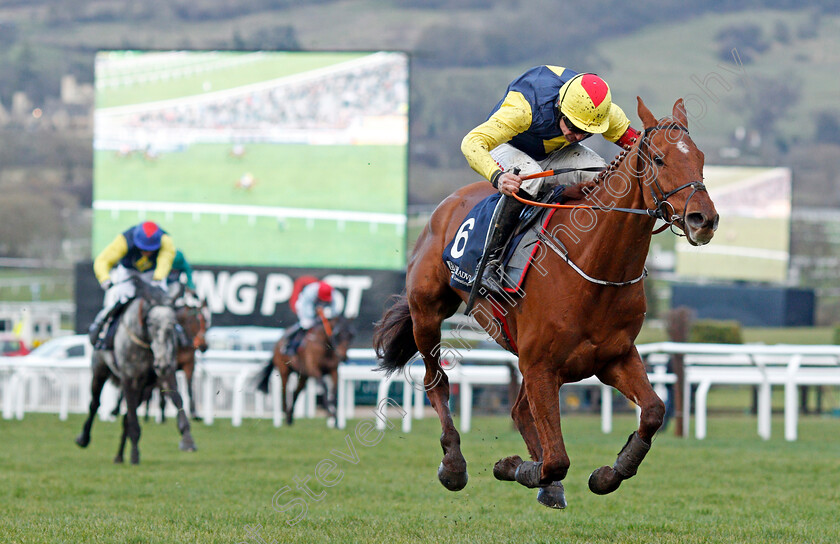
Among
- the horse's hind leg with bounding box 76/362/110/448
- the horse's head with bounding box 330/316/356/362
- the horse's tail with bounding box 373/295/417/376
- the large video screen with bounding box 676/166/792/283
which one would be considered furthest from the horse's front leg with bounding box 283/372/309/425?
the large video screen with bounding box 676/166/792/283

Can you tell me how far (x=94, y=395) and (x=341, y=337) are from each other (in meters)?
3.94

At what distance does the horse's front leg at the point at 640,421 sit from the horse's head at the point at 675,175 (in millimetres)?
687

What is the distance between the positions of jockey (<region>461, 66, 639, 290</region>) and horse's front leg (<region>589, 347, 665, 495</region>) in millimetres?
641

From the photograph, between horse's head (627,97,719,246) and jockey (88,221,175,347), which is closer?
horse's head (627,97,719,246)

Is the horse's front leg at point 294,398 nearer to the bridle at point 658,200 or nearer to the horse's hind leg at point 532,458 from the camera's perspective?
the horse's hind leg at point 532,458

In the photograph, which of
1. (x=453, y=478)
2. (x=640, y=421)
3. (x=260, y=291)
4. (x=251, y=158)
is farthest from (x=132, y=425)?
(x=251, y=158)

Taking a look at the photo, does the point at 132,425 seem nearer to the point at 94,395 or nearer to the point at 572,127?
the point at 94,395

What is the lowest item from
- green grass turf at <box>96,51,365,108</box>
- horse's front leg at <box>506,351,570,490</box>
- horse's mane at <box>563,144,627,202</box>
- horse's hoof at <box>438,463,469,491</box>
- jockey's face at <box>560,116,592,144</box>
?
horse's hoof at <box>438,463,469,491</box>

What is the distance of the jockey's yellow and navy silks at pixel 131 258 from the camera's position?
8.09 meters

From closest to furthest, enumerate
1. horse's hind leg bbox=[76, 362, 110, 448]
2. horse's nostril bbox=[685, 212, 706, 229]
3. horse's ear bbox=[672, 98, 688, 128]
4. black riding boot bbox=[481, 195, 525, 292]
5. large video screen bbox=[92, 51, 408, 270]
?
horse's nostril bbox=[685, 212, 706, 229] → horse's ear bbox=[672, 98, 688, 128] → black riding boot bbox=[481, 195, 525, 292] → horse's hind leg bbox=[76, 362, 110, 448] → large video screen bbox=[92, 51, 408, 270]

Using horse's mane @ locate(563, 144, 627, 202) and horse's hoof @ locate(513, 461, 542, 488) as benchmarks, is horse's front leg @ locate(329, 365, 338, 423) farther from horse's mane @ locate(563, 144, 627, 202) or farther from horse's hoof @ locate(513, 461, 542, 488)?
horse's mane @ locate(563, 144, 627, 202)

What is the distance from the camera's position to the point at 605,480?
4.34 m

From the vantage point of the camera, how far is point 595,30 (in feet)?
253

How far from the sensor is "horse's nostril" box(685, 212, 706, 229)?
3658 millimetres
